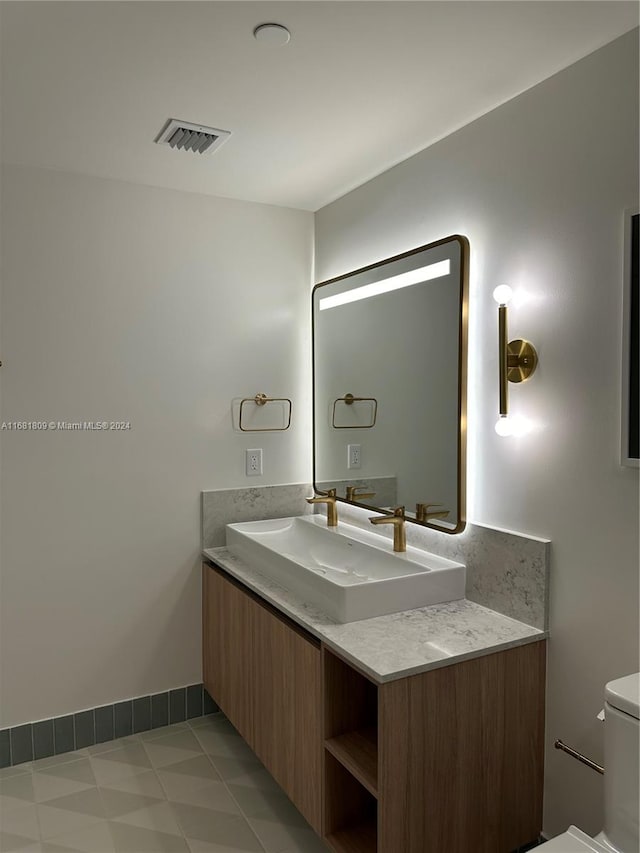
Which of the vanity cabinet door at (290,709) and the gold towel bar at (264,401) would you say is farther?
the gold towel bar at (264,401)

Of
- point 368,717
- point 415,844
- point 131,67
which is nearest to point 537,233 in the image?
point 131,67

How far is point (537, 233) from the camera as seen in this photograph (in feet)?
6.23

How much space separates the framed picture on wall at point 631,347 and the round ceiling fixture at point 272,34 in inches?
37.6

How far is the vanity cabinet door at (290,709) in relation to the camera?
1.92 m

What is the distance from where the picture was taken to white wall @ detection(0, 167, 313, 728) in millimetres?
2500

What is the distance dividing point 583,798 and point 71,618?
193cm

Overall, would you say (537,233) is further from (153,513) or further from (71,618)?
(71,618)

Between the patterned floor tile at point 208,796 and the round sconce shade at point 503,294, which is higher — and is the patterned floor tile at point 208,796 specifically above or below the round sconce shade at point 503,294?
below

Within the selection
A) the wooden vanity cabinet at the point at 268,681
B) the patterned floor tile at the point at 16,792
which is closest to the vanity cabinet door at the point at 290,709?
the wooden vanity cabinet at the point at 268,681

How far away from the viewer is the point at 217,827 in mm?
2154

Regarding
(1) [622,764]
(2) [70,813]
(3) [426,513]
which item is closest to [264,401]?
(3) [426,513]

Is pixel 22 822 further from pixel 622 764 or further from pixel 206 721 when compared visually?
pixel 622 764

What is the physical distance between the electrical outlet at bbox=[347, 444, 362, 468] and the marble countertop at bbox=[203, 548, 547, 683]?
2.42 feet

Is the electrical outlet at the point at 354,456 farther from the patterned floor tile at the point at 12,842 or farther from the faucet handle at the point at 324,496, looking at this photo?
the patterned floor tile at the point at 12,842
